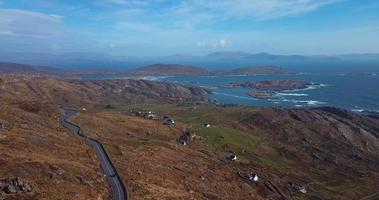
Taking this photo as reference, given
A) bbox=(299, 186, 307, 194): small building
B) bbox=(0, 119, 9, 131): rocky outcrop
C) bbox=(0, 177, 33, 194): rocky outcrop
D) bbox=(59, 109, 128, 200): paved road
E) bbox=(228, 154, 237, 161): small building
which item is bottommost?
bbox=(299, 186, 307, 194): small building

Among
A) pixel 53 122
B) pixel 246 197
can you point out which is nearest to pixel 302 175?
pixel 246 197

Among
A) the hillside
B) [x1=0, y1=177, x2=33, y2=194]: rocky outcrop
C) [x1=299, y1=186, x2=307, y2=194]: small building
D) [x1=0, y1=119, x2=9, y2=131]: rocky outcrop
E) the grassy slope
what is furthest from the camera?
the grassy slope

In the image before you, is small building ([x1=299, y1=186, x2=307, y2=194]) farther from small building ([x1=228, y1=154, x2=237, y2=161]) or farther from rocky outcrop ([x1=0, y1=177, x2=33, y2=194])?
rocky outcrop ([x1=0, y1=177, x2=33, y2=194])

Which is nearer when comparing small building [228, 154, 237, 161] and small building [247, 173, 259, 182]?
small building [247, 173, 259, 182]

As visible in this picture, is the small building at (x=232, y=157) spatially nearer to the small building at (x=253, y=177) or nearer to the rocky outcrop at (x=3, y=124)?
the small building at (x=253, y=177)

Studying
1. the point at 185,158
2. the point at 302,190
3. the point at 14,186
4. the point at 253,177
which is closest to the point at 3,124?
the point at 14,186

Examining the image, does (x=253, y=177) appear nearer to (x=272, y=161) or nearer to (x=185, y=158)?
(x=185, y=158)

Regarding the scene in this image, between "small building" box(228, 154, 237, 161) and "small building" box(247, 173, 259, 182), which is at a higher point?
"small building" box(228, 154, 237, 161)

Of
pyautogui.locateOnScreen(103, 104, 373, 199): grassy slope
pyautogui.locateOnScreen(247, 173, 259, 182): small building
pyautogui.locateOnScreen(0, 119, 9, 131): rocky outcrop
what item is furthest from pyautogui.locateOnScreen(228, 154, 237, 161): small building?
pyautogui.locateOnScreen(0, 119, 9, 131): rocky outcrop

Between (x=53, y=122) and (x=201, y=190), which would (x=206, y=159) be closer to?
(x=201, y=190)

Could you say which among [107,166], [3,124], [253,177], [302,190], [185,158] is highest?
[3,124]

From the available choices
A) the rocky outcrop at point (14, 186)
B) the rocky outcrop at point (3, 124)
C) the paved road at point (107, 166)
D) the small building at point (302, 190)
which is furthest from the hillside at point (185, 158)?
the paved road at point (107, 166)
